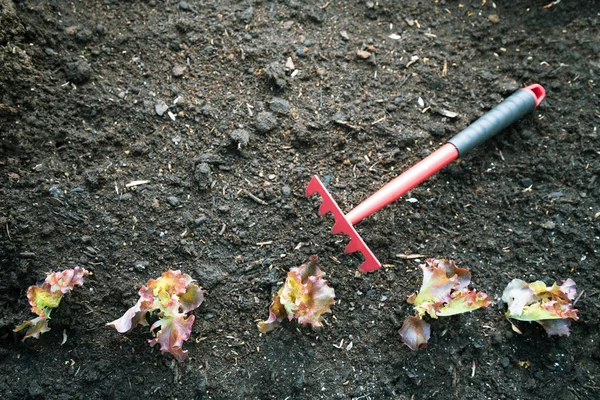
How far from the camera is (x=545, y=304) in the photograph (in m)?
2.00

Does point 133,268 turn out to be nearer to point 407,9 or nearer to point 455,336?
point 455,336

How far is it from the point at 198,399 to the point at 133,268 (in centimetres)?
52

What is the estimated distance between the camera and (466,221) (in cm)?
228

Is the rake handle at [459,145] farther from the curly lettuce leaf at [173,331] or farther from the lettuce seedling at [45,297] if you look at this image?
the lettuce seedling at [45,297]

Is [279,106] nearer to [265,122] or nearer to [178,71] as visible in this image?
[265,122]

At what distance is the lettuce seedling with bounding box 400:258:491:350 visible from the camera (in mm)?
1971

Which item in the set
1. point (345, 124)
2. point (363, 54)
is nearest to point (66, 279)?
point (345, 124)

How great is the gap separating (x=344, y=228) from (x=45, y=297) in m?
1.04

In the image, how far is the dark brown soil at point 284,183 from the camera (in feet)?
6.59

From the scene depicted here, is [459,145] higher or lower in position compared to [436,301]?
higher

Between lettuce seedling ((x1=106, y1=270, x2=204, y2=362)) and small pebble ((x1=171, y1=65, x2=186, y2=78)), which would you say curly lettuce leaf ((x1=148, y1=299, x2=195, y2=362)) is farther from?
small pebble ((x1=171, y1=65, x2=186, y2=78))

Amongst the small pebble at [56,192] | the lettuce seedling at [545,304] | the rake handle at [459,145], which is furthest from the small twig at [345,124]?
the small pebble at [56,192]

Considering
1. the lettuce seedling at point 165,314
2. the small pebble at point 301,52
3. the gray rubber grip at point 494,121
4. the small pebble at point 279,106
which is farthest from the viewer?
the small pebble at point 301,52

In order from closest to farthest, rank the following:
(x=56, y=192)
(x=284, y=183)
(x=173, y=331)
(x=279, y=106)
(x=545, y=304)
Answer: (x=173, y=331) → (x=545, y=304) → (x=56, y=192) → (x=284, y=183) → (x=279, y=106)
